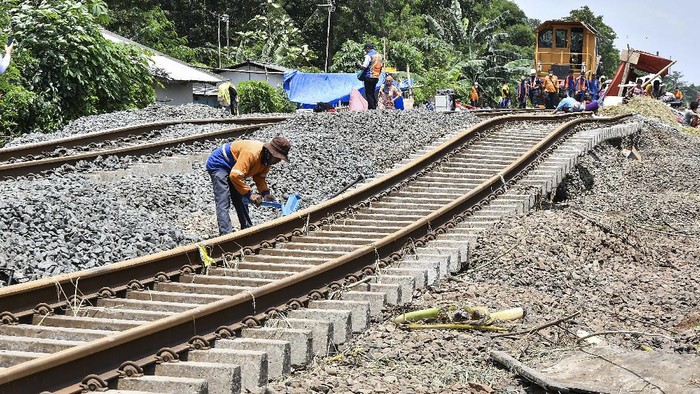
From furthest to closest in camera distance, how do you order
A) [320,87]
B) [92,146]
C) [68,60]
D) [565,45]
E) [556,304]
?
[565,45]
[320,87]
[68,60]
[92,146]
[556,304]

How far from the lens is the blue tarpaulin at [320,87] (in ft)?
124

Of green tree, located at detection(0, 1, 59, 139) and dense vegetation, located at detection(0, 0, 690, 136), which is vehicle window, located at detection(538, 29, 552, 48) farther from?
green tree, located at detection(0, 1, 59, 139)

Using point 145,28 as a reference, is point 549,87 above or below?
below

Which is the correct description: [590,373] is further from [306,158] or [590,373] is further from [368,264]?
[306,158]

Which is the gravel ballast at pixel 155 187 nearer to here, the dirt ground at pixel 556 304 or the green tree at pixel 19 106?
the green tree at pixel 19 106

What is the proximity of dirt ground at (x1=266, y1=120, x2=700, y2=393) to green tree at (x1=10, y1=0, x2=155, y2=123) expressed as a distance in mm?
11660

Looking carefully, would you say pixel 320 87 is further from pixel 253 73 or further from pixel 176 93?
pixel 253 73

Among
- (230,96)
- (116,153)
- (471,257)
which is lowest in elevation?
(471,257)

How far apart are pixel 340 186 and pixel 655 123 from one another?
14.1 meters

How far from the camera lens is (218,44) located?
56.9 m

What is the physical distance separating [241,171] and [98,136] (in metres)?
6.53

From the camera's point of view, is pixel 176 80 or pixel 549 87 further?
pixel 176 80

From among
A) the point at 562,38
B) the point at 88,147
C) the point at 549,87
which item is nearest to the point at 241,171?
the point at 88,147

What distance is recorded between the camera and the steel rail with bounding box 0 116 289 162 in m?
13.8
